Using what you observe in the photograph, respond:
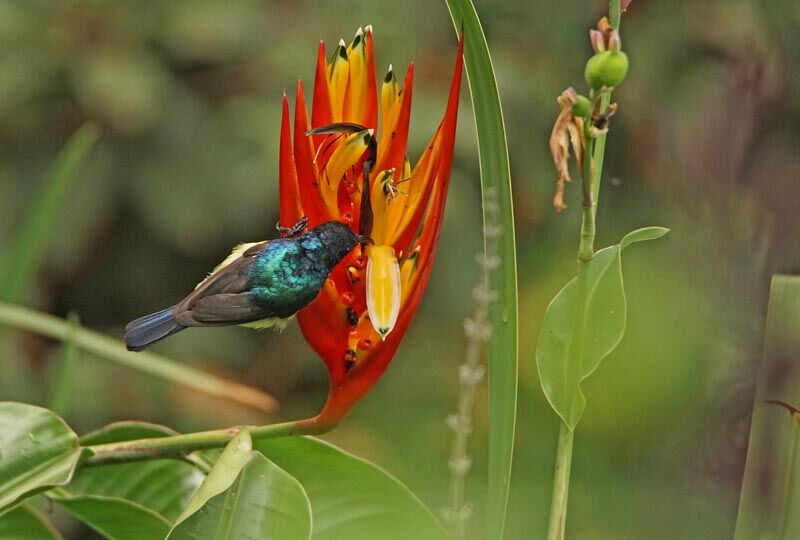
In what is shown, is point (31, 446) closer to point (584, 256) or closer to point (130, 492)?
point (130, 492)

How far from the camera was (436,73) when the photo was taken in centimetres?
172

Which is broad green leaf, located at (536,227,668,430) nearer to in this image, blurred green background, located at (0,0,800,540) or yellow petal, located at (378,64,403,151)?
yellow petal, located at (378,64,403,151)

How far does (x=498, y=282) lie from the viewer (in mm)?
486

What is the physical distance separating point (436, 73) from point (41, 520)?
1227 mm

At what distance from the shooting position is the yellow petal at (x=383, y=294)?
0.51 meters

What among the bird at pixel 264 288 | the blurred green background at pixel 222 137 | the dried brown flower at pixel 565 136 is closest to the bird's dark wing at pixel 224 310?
the bird at pixel 264 288

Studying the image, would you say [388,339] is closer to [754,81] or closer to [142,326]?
[142,326]

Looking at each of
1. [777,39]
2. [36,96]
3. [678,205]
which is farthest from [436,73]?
[678,205]

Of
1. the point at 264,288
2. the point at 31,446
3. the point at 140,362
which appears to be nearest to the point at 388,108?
the point at 264,288

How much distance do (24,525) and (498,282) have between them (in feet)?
0.96

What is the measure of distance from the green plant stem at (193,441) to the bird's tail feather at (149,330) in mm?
71

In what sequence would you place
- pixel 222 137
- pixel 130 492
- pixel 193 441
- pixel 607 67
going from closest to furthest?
pixel 607 67, pixel 193 441, pixel 130 492, pixel 222 137

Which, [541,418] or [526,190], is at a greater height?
[526,190]

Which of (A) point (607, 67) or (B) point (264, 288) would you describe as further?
(B) point (264, 288)
